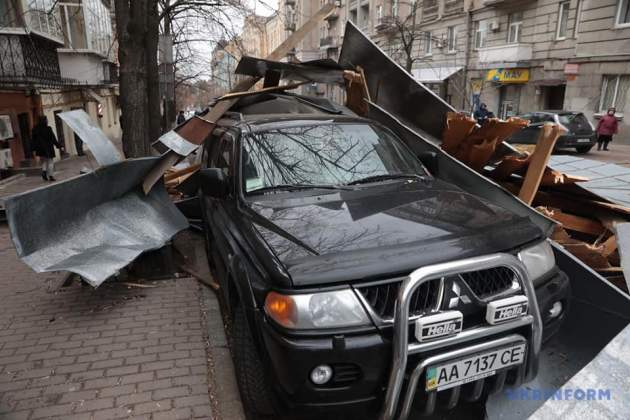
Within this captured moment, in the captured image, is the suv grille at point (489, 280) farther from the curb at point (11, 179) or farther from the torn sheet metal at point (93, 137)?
the curb at point (11, 179)

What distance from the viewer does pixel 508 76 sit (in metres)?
25.1

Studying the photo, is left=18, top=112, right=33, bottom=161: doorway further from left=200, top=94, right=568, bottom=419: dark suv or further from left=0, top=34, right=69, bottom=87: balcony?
left=200, top=94, right=568, bottom=419: dark suv

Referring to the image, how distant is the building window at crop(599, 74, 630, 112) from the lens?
61.9 ft

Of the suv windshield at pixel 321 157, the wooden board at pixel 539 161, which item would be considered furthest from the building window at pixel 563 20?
the suv windshield at pixel 321 157

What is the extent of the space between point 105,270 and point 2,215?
5.10 meters

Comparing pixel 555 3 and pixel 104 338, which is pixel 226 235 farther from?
pixel 555 3

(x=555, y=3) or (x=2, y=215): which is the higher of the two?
(x=555, y=3)

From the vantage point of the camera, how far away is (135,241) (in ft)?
15.9

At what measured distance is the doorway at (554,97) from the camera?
23.2m

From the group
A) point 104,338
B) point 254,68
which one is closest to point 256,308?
point 104,338

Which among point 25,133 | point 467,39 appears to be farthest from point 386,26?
point 25,133

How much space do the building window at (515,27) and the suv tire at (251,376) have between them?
1040 inches

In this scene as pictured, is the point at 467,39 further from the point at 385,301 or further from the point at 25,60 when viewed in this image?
the point at 385,301

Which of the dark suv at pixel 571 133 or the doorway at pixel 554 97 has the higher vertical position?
the doorway at pixel 554 97
